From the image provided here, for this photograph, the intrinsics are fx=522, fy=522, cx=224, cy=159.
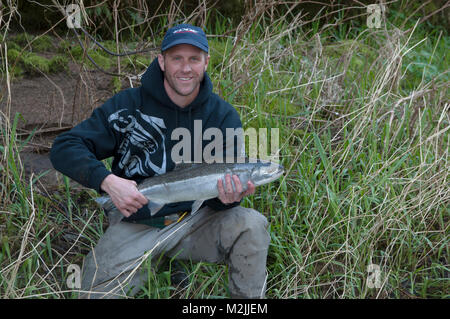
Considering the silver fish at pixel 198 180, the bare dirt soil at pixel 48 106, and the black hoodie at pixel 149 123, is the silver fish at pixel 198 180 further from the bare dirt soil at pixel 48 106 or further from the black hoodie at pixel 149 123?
the bare dirt soil at pixel 48 106

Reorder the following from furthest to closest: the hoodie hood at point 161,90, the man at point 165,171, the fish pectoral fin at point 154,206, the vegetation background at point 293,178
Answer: the vegetation background at point 293,178, the hoodie hood at point 161,90, the man at point 165,171, the fish pectoral fin at point 154,206

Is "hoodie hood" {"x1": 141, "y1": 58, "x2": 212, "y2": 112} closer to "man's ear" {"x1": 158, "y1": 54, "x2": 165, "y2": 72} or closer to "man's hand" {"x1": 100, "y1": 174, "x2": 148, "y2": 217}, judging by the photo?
"man's ear" {"x1": 158, "y1": 54, "x2": 165, "y2": 72}

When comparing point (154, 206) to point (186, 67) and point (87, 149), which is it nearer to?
point (87, 149)

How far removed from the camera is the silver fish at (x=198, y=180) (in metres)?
2.83

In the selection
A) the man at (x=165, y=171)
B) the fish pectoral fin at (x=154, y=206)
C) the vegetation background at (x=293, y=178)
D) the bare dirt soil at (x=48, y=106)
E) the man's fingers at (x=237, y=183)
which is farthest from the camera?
the bare dirt soil at (x=48, y=106)

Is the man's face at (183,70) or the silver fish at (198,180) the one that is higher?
the man's face at (183,70)

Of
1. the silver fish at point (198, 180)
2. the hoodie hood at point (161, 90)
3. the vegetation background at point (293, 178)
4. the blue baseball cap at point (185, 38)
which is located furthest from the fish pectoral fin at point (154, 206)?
the blue baseball cap at point (185, 38)

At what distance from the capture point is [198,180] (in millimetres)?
2844

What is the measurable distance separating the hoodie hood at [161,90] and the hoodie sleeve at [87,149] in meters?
0.19

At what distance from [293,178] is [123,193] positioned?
1.58 metres

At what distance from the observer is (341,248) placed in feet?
11.3

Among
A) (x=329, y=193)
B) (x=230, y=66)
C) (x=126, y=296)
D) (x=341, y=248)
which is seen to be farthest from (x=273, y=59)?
(x=126, y=296)

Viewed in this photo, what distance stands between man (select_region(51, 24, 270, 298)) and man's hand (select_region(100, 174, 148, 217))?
0.18 m
